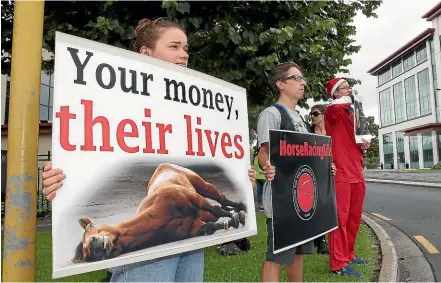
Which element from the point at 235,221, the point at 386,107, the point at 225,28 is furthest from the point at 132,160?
the point at 386,107

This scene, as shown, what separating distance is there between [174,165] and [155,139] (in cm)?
14

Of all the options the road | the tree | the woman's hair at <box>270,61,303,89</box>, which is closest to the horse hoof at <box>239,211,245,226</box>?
the woman's hair at <box>270,61,303,89</box>

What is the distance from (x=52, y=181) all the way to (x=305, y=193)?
1.71 m

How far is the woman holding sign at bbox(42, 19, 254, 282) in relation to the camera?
5.20 feet

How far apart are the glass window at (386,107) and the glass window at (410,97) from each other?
5787 mm

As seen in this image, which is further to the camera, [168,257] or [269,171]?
[269,171]

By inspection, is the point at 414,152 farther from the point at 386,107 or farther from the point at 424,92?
the point at 386,107

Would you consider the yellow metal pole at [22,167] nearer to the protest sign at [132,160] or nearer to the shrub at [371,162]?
the protest sign at [132,160]

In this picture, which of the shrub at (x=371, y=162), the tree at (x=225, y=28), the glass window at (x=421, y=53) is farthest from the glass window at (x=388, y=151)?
the tree at (x=225, y=28)

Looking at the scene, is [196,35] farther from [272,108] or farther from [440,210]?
[440,210]

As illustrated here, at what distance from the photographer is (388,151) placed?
63625mm

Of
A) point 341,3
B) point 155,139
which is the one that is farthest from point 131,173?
point 341,3

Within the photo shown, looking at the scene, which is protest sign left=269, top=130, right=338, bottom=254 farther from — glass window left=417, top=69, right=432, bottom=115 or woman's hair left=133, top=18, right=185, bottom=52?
glass window left=417, top=69, right=432, bottom=115

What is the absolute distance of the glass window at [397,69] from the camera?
56.5 metres
